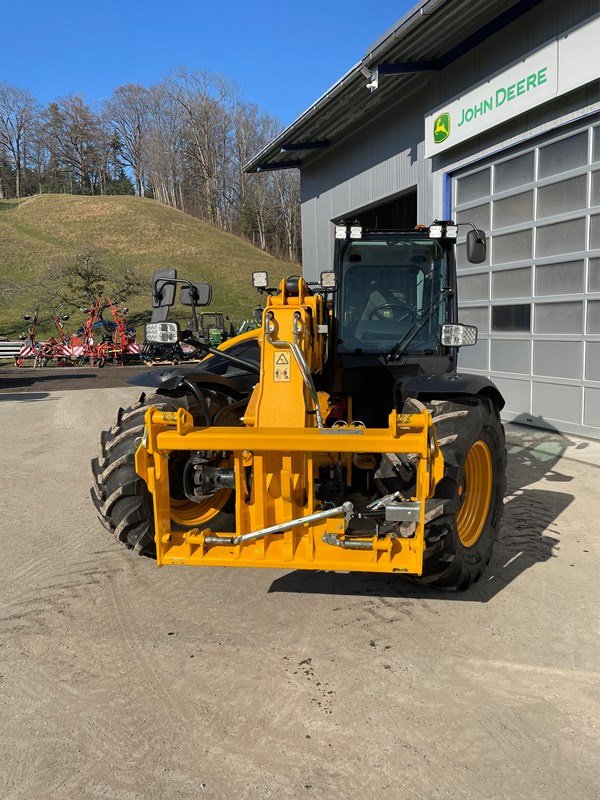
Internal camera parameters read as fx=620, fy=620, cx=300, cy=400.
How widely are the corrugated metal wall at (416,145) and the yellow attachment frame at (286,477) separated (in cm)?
621

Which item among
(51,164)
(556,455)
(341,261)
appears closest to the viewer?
(341,261)

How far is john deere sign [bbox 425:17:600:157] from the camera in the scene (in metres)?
7.15

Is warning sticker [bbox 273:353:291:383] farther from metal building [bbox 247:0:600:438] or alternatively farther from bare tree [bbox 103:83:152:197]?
bare tree [bbox 103:83:152:197]

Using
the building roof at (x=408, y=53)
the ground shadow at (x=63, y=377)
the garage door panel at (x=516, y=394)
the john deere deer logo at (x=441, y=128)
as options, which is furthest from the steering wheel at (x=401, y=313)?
the ground shadow at (x=63, y=377)

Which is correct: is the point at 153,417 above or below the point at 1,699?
above

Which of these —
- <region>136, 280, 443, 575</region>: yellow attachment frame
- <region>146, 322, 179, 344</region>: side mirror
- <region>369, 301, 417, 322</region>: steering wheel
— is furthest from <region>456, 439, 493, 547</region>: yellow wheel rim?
<region>146, 322, 179, 344</region>: side mirror

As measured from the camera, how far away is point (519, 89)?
819cm

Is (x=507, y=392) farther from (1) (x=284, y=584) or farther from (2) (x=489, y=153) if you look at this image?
(1) (x=284, y=584)

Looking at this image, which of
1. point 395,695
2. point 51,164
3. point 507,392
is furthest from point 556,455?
point 51,164

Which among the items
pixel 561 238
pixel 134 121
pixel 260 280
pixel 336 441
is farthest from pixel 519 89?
pixel 134 121

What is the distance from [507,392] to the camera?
9227mm

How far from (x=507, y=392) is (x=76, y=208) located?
53998mm

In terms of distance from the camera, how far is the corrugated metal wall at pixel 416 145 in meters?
7.76

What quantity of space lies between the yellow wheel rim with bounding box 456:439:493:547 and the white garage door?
14.7ft
